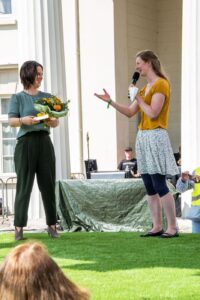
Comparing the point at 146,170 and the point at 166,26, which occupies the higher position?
the point at 166,26

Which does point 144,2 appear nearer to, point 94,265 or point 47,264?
point 94,265

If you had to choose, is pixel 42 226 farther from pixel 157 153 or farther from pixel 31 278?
pixel 31 278

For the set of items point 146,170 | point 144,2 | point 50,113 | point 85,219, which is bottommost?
point 85,219

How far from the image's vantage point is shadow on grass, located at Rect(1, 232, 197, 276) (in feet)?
18.4

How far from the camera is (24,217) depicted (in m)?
7.43

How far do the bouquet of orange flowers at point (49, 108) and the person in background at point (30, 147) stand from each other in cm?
7

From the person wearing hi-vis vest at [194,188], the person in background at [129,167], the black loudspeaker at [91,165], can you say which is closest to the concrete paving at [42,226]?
the person wearing hi-vis vest at [194,188]

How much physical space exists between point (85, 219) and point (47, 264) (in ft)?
23.1

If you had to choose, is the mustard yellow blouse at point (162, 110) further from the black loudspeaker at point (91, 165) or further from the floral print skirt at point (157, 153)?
the black loudspeaker at point (91, 165)

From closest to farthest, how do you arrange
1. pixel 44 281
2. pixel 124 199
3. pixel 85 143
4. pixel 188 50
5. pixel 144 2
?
pixel 44 281 < pixel 124 199 < pixel 188 50 < pixel 85 143 < pixel 144 2

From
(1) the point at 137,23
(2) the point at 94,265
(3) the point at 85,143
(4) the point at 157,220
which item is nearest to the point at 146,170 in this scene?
(4) the point at 157,220

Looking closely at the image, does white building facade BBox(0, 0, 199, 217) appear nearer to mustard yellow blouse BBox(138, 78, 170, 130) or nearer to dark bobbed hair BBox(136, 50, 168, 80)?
dark bobbed hair BBox(136, 50, 168, 80)

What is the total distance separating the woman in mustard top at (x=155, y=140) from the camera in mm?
7052

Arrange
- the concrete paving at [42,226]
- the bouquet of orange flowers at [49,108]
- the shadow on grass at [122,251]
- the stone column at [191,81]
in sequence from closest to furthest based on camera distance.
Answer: the shadow on grass at [122,251] < the bouquet of orange flowers at [49,108] < the concrete paving at [42,226] < the stone column at [191,81]
